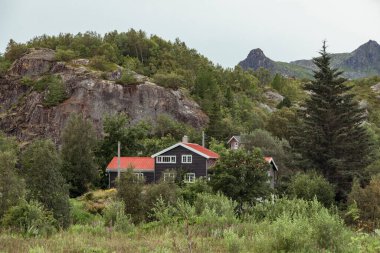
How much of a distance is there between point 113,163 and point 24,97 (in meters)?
38.7

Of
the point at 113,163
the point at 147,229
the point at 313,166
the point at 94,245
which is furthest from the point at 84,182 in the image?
the point at 94,245

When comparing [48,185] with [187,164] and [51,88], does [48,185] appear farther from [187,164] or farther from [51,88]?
[51,88]

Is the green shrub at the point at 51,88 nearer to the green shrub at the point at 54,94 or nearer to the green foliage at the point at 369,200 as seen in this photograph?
the green shrub at the point at 54,94

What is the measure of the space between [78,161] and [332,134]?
28.6 m

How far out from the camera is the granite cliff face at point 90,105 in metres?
80.4

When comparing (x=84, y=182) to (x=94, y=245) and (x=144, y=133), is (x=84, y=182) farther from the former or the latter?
(x=94, y=245)

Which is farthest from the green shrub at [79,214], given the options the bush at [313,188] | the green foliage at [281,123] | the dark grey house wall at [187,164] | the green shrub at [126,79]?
the green foliage at [281,123]

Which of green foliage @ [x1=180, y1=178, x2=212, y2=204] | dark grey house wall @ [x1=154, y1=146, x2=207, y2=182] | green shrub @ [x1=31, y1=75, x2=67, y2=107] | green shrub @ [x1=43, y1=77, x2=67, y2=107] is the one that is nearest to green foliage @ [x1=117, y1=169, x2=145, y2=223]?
green foliage @ [x1=180, y1=178, x2=212, y2=204]

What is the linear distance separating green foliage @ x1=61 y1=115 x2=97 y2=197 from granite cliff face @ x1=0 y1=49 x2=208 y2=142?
25656mm

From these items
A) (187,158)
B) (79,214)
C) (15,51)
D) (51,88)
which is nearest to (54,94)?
(51,88)

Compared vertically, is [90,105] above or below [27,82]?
below

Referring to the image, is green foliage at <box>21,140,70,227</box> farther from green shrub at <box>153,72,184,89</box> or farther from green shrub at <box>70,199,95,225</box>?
green shrub at <box>153,72,184,89</box>

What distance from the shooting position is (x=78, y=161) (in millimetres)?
53250

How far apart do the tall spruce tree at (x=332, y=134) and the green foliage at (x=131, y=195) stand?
954 inches
